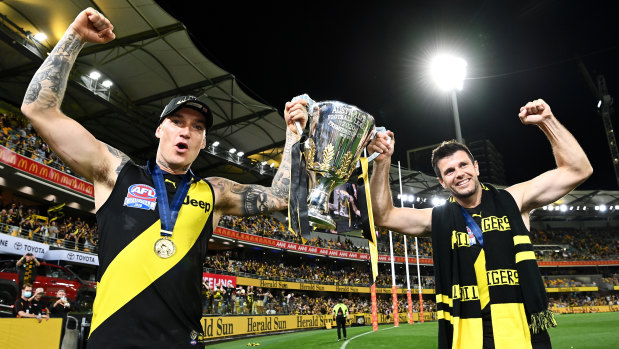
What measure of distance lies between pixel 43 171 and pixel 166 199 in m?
21.6

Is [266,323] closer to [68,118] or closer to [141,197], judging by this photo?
[141,197]

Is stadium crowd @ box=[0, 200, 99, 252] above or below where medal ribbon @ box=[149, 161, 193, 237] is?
above

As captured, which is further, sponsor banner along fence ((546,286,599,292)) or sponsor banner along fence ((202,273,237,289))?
sponsor banner along fence ((546,286,599,292))

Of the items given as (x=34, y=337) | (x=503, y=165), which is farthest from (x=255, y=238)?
(x=503, y=165)

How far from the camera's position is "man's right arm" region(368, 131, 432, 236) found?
99.3 inches

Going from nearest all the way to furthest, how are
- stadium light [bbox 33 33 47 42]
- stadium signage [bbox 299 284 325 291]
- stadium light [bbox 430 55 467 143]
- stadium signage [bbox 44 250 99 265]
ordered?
1. stadium light [bbox 430 55 467 143]
2. stadium light [bbox 33 33 47 42]
3. stadium signage [bbox 44 250 99 265]
4. stadium signage [bbox 299 284 325 291]

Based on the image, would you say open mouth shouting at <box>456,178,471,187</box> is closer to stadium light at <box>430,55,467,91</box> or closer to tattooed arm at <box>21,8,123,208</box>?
tattooed arm at <box>21,8,123,208</box>

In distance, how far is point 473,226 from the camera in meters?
2.75

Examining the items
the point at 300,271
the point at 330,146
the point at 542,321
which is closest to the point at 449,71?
the point at 542,321

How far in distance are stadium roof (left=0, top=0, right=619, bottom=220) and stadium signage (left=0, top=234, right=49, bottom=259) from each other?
26.6 feet

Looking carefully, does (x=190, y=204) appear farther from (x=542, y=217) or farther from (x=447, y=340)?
(x=542, y=217)

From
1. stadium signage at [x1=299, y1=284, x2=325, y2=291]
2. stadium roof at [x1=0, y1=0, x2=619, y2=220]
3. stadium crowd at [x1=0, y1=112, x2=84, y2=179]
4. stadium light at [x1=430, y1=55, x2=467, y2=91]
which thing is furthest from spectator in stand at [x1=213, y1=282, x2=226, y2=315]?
stadium signage at [x1=299, y1=284, x2=325, y2=291]

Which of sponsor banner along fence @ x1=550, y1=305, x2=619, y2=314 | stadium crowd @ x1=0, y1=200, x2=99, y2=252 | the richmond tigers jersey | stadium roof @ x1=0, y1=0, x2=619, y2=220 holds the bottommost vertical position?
sponsor banner along fence @ x1=550, y1=305, x2=619, y2=314

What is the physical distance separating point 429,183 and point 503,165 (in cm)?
8714
